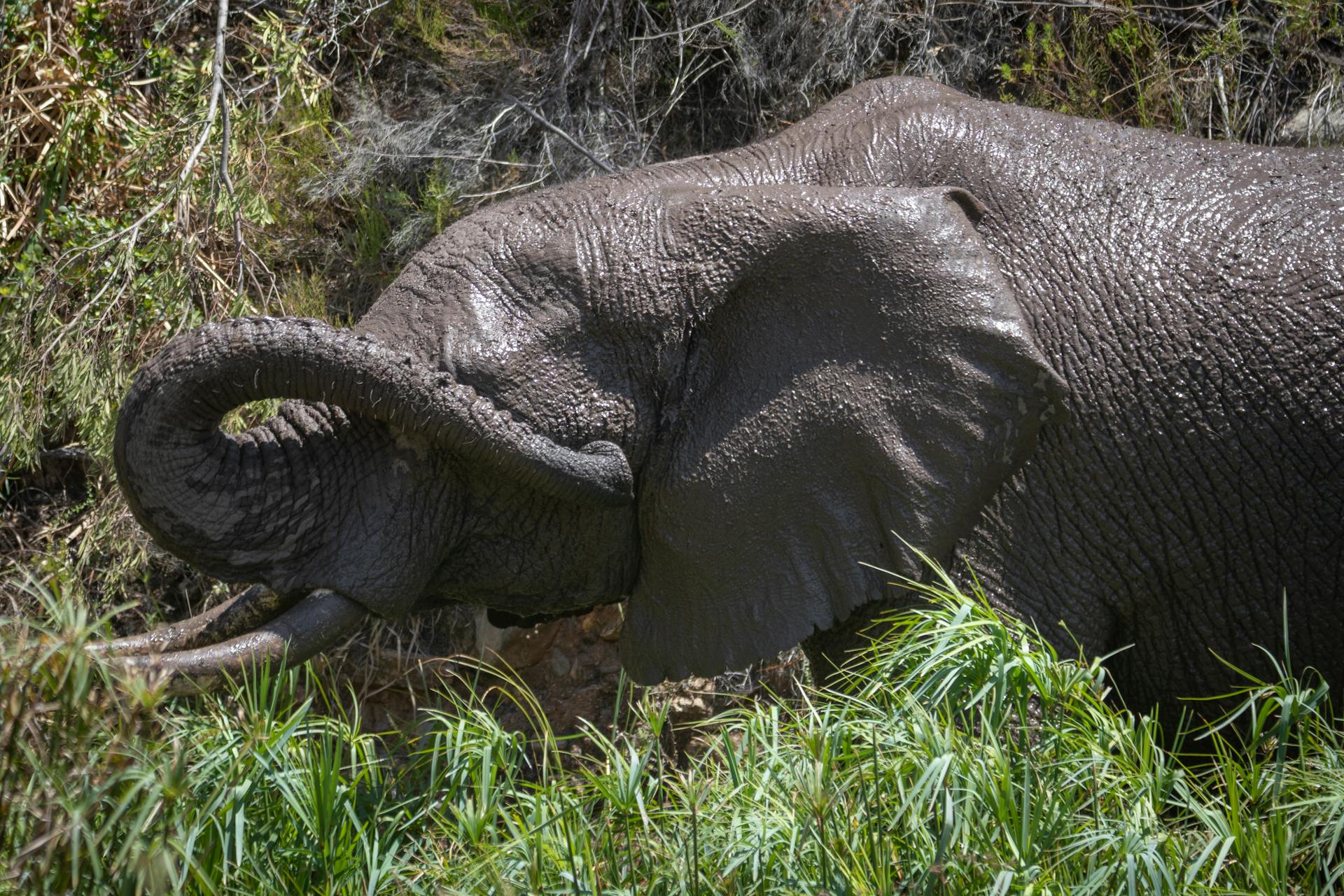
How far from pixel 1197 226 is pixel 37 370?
371cm

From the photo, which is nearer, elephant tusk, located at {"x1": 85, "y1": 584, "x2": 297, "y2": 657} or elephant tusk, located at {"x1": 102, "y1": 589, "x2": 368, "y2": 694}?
elephant tusk, located at {"x1": 102, "y1": 589, "x2": 368, "y2": 694}

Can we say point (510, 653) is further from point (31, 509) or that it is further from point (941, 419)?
point (941, 419)

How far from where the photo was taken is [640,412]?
2.98m

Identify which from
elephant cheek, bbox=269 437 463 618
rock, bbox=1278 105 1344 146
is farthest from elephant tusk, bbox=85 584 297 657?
rock, bbox=1278 105 1344 146

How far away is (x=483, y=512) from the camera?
9.99 ft

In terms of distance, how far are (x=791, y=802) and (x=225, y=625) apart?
128 cm

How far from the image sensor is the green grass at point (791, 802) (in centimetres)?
235

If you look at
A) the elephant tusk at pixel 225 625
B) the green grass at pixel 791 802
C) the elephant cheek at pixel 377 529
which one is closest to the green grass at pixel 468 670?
the green grass at pixel 791 802

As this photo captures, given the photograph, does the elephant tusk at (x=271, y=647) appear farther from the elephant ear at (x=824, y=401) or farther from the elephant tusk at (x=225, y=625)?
the elephant ear at (x=824, y=401)

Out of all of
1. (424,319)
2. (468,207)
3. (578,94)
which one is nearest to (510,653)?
(468,207)

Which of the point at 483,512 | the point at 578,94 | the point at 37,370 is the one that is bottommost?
the point at 37,370

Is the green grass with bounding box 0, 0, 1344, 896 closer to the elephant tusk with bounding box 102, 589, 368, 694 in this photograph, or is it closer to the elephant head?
the elephant tusk with bounding box 102, 589, 368, 694

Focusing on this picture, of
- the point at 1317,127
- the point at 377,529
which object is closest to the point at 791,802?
the point at 377,529

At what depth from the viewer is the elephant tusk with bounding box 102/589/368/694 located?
2.75 metres
